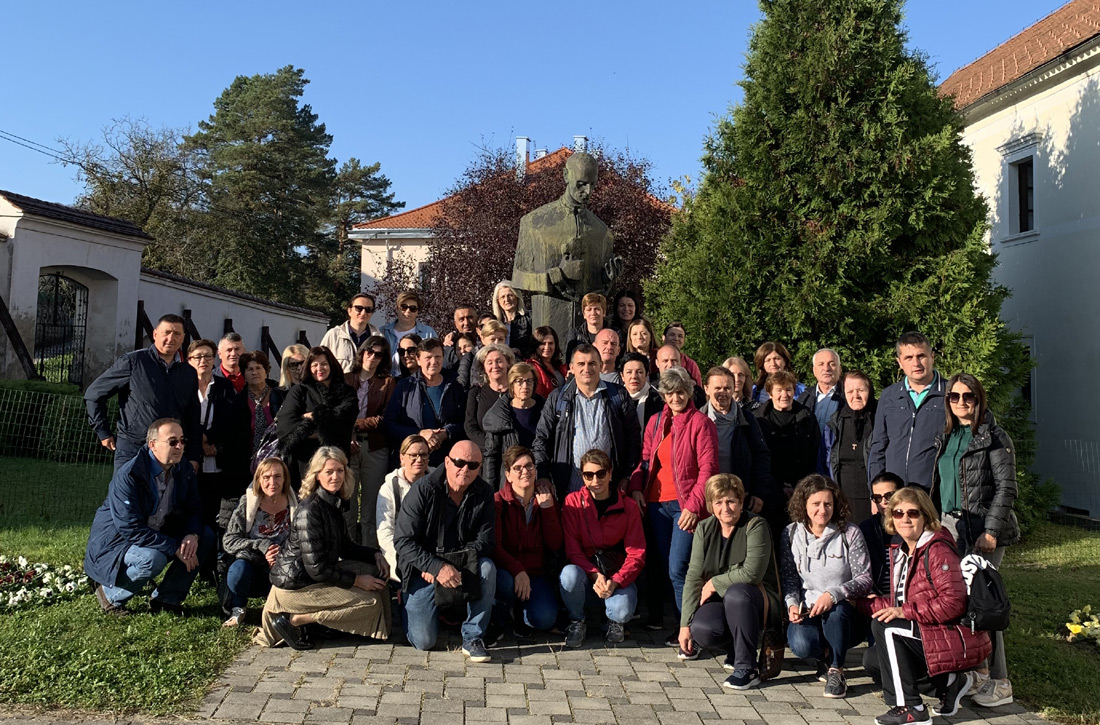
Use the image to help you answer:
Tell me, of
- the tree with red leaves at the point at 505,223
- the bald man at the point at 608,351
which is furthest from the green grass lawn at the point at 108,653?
the tree with red leaves at the point at 505,223

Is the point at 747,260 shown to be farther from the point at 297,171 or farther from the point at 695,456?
the point at 297,171

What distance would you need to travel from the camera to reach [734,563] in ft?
19.3

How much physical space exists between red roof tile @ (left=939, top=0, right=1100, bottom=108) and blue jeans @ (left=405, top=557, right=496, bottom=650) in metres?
14.7

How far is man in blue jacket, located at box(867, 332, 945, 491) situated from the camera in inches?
237

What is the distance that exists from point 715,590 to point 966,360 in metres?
6.14

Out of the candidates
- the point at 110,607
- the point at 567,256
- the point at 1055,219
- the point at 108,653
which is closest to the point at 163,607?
the point at 110,607

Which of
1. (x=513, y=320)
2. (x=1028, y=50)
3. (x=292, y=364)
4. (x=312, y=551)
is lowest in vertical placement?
(x=312, y=551)

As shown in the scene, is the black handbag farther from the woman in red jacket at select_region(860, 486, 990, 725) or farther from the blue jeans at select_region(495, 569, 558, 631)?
the woman in red jacket at select_region(860, 486, 990, 725)

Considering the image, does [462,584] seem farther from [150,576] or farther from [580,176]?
[580,176]

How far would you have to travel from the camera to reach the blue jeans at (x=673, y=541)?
618 cm

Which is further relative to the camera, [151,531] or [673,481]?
[673,481]

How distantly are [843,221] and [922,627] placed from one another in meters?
6.82

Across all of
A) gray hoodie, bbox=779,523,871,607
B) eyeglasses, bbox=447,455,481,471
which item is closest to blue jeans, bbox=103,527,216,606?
eyeglasses, bbox=447,455,481,471

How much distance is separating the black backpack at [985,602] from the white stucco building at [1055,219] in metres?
11.5
